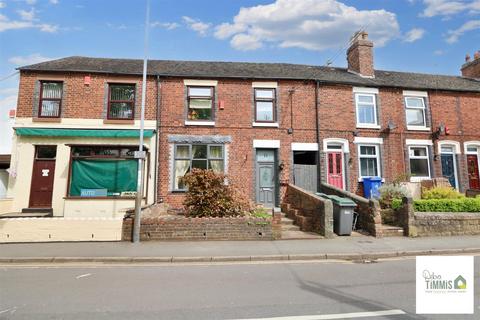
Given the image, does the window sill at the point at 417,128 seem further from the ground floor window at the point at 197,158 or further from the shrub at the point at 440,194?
the ground floor window at the point at 197,158

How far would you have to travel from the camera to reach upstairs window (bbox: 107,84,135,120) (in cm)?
1400

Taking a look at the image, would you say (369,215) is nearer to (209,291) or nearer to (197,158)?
(209,291)

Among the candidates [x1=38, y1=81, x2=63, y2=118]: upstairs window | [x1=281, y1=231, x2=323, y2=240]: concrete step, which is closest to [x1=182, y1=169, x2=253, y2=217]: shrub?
[x1=281, y1=231, x2=323, y2=240]: concrete step

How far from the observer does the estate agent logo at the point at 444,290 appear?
14.2 ft

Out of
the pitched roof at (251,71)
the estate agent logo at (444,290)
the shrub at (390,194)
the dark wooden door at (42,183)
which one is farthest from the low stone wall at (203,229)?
the pitched roof at (251,71)

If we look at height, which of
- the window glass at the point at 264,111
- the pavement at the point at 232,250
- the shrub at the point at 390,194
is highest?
the window glass at the point at 264,111

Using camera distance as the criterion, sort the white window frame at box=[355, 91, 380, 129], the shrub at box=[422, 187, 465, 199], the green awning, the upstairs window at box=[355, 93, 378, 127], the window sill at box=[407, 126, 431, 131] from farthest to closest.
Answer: the window sill at box=[407, 126, 431, 131]
the upstairs window at box=[355, 93, 378, 127]
the white window frame at box=[355, 91, 380, 129]
the green awning
the shrub at box=[422, 187, 465, 199]

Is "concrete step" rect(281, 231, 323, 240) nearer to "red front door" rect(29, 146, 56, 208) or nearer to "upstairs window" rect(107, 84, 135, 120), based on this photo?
"upstairs window" rect(107, 84, 135, 120)

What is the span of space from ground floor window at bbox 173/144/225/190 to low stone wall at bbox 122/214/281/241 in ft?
14.6

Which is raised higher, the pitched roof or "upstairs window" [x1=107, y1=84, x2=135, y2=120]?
the pitched roof

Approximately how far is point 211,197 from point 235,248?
2.33 m

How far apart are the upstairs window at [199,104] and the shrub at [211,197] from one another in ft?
15.2

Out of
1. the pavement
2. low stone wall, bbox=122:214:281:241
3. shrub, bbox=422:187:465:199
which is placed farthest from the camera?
shrub, bbox=422:187:465:199

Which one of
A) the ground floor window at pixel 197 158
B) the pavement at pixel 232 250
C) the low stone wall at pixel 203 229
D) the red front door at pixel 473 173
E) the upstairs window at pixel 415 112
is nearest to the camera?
the pavement at pixel 232 250
